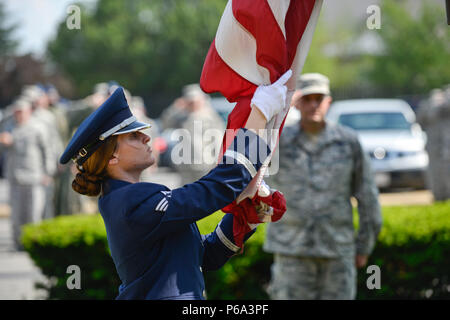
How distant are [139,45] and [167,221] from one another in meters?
44.7

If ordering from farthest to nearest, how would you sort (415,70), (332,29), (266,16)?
(332,29) < (415,70) < (266,16)

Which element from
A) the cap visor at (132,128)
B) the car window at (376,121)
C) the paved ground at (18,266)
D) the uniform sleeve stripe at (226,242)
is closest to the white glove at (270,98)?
the cap visor at (132,128)

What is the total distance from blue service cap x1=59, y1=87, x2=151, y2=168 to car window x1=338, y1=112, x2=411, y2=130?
12840mm

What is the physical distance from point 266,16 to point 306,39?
8.7 inches

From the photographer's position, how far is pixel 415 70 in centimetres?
3516

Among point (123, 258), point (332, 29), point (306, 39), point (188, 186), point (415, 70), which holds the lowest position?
point (123, 258)

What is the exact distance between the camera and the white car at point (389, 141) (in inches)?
577

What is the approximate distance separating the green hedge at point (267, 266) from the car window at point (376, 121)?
9.21m

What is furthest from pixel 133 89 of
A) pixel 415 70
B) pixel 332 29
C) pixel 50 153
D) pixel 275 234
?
pixel 275 234

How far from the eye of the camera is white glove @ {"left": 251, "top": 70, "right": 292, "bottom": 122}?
2.48 metres

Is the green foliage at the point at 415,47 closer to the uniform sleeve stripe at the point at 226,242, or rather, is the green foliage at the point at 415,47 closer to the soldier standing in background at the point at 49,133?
the soldier standing in background at the point at 49,133

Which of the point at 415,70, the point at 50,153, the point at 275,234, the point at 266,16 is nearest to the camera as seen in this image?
the point at 266,16
